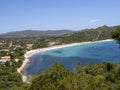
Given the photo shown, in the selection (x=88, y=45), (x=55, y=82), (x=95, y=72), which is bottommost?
(x=88, y=45)

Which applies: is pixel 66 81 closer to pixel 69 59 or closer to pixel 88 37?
pixel 69 59

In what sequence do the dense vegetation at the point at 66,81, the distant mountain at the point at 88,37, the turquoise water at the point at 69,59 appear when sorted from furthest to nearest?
the distant mountain at the point at 88,37
the turquoise water at the point at 69,59
the dense vegetation at the point at 66,81

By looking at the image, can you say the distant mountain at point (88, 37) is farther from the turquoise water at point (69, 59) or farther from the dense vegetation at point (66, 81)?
the dense vegetation at point (66, 81)

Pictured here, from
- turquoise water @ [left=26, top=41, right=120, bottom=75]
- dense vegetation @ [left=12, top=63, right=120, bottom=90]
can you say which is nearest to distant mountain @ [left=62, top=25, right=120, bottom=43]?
turquoise water @ [left=26, top=41, right=120, bottom=75]

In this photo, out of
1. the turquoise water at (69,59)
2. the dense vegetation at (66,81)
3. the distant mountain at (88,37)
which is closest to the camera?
the dense vegetation at (66,81)

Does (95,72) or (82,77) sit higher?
(82,77)

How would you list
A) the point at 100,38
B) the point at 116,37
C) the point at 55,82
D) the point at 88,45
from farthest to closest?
1. the point at 100,38
2. the point at 88,45
3. the point at 116,37
4. the point at 55,82

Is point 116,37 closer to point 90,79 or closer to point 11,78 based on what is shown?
point 90,79

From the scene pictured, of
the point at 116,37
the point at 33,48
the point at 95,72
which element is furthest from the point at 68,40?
the point at 116,37

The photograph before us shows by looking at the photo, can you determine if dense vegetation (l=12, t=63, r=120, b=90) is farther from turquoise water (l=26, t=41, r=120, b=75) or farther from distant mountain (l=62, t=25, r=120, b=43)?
distant mountain (l=62, t=25, r=120, b=43)

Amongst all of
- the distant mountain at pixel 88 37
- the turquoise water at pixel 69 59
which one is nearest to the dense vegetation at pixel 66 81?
the turquoise water at pixel 69 59

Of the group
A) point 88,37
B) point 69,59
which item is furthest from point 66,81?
point 88,37
